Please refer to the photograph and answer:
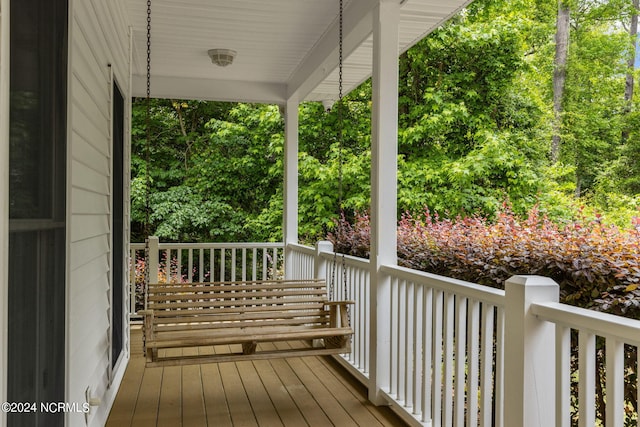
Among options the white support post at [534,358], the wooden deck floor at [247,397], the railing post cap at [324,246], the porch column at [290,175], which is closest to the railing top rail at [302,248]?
the porch column at [290,175]

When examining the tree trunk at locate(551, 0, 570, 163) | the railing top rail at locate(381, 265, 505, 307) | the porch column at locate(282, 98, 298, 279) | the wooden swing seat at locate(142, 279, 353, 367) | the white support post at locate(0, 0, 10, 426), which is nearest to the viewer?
the white support post at locate(0, 0, 10, 426)

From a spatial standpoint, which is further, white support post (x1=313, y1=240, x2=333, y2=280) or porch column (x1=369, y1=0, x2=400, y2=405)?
white support post (x1=313, y1=240, x2=333, y2=280)

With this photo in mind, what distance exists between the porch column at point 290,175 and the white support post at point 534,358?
443 cm

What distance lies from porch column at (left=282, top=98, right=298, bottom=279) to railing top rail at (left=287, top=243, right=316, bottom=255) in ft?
0.47

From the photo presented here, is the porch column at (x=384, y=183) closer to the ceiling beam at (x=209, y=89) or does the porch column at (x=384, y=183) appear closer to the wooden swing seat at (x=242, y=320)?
the wooden swing seat at (x=242, y=320)

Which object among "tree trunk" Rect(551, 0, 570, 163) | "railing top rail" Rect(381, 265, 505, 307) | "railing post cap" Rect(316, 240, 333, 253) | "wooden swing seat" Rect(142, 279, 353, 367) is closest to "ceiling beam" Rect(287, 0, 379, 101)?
"railing post cap" Rect(316, 240, 333, 253)

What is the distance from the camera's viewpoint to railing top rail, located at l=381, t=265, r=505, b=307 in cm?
223

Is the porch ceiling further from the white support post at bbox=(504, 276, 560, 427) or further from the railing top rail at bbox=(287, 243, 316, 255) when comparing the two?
the white support post at bbox=(504, 276, 560, 427)

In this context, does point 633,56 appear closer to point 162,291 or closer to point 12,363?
point 162,291

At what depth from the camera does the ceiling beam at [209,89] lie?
6148 mm

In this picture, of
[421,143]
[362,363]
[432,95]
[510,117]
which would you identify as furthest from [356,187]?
[362,363]

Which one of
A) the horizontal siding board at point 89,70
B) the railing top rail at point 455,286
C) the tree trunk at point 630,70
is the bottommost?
the railing top rail at point 455,286

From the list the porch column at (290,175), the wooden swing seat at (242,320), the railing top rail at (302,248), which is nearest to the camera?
the wooden swing seat at (242,320)

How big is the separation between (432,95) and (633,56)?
7153mm
